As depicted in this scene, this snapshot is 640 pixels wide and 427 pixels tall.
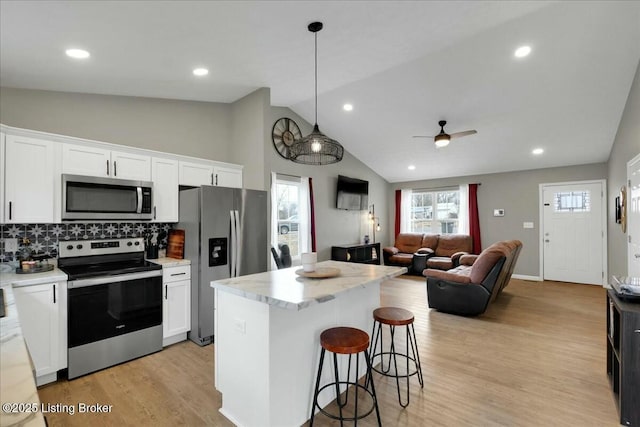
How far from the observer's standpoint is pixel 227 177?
4051 millimetres

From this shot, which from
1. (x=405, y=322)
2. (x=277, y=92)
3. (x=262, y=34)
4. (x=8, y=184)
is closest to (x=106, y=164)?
(x=8, y=184)

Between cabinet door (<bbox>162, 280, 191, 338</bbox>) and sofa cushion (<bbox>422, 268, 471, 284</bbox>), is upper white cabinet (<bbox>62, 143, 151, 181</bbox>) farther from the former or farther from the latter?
sofa cushion (<bbox>422, 268, 471, 284</bbox>)

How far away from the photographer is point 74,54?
2404mm

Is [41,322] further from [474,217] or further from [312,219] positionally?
→ [474,217]

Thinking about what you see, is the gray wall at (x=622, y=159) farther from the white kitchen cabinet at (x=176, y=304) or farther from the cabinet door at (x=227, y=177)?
the white kitchen cabinet at (x=176, y=304)

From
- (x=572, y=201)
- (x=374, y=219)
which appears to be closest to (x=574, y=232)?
(x=572, y=201)

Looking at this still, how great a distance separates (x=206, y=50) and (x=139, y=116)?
150cm

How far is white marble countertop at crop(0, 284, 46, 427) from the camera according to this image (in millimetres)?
706

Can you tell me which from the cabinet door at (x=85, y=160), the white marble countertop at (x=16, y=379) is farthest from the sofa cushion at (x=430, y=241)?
the white marble countertop at (x=16, y=379)

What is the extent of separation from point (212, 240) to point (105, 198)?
1.08 metres

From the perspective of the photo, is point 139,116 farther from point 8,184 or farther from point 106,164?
point 8,184

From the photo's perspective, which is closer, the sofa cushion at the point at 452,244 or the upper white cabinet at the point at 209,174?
the upper white cabinet at the point at 209,174

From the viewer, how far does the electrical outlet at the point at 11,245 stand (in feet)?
8.71

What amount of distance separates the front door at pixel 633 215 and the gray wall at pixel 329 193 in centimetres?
445
